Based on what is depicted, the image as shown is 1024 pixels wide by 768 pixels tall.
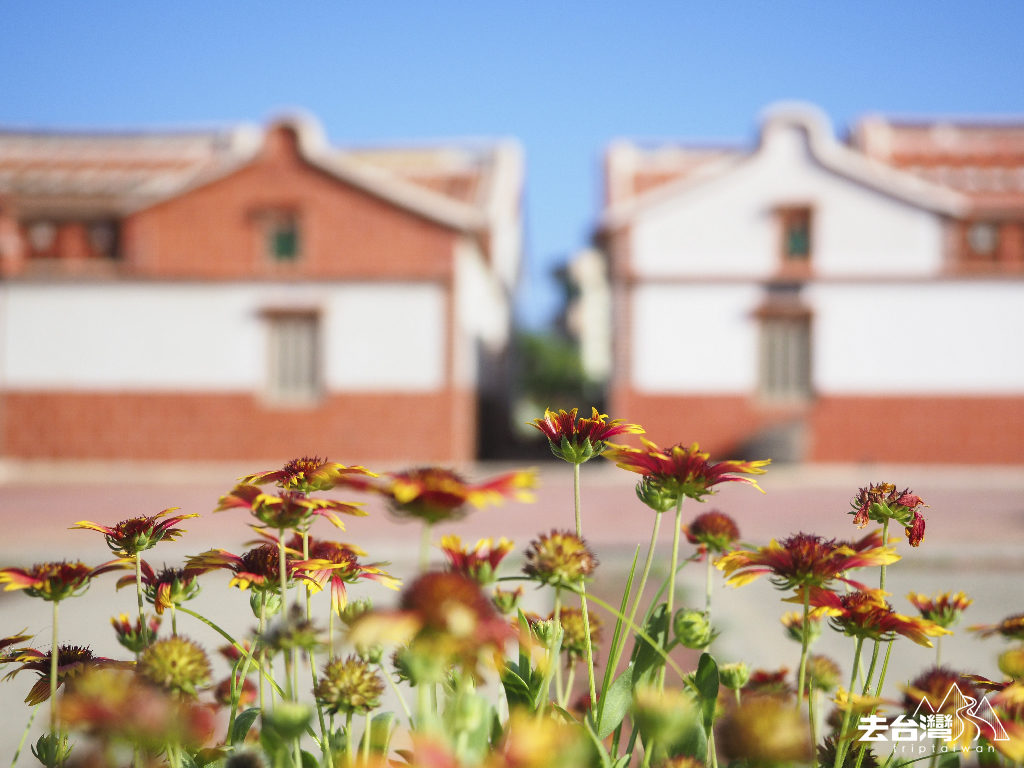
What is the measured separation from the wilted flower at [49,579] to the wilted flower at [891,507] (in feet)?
3.57

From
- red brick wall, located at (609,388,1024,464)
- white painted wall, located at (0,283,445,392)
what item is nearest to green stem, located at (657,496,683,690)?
red brick wall, located at (609,388,1024,464)

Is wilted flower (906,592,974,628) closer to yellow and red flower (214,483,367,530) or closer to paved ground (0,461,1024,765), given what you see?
paved ground (0,461,1024,765)

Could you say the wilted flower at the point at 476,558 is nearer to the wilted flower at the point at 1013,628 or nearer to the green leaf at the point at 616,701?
the green leaf at the point at 616,701

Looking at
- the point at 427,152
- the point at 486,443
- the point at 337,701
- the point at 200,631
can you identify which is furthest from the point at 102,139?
the point at 337,701

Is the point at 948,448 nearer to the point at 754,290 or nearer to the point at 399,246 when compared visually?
the point at 754,290

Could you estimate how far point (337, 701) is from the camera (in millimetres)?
995

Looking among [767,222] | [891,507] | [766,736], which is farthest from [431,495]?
[767,222]

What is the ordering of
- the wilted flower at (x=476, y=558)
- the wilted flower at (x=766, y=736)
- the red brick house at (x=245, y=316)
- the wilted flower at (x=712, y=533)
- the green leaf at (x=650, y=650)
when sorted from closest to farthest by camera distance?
the wilted flower at (x=766, y=736) < the wilted flower at (x=476, y=558) < the green leaf at (x=650, y=650) < the wilted flower at (x=712, y=533) < the red brick house at (x=245, y=316)

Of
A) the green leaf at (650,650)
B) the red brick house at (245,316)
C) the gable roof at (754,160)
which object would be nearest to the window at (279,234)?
the red brick house at (245,316)

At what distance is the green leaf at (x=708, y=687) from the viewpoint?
1.16 m

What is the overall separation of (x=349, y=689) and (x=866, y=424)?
16.1 meters

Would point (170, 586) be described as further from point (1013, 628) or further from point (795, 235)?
point (795, 235)

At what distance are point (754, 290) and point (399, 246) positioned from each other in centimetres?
669

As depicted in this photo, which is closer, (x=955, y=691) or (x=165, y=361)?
(x=955, y=691)
